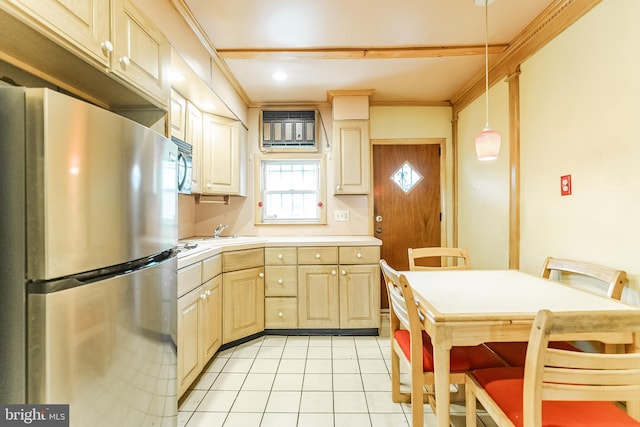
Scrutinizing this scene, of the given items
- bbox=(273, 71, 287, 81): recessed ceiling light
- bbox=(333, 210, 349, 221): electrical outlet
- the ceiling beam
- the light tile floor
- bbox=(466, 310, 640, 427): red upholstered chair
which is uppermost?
the ceiling beam

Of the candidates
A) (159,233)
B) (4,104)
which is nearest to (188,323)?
(159,233)

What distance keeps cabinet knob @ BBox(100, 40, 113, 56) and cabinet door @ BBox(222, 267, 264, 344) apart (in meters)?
1.66

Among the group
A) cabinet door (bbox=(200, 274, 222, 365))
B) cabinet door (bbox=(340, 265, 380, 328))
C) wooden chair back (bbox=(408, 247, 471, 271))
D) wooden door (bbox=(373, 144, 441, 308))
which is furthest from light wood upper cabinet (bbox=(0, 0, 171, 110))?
wooden door (bbox=(373, 144, 441, 308))

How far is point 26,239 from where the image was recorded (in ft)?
2.48

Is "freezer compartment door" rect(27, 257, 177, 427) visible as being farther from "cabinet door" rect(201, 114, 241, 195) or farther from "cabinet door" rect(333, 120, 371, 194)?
"cabinet door" rect(333, 120, 371, 194)

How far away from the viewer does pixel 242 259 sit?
2.49 meters

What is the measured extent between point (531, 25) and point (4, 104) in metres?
2.73

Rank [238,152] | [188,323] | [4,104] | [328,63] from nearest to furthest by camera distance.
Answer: [4,104] → [188,323] → [328,63] → [238,152]

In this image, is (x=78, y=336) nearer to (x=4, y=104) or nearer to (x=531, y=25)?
(x=4, y=104)

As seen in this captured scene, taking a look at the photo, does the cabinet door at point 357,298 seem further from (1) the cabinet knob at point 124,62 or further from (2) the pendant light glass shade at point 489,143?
(1) the cabinet knob at point 124,62

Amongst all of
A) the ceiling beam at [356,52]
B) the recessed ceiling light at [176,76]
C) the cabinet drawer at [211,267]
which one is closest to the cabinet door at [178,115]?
the recessed ceiling light at [176,76]

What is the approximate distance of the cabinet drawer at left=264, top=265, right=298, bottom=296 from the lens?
8.78ft

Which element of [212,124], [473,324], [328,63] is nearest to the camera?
[473,324]

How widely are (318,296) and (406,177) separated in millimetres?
1668
